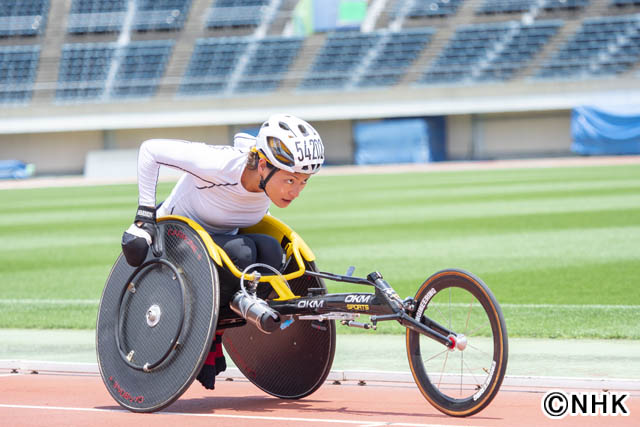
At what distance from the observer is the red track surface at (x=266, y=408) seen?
16.0ft

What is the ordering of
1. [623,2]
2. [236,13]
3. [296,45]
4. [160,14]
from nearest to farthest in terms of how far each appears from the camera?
1. [623,2]
2. [296,45]
3. [236,13]
4. [160,14]

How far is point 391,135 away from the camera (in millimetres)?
50000

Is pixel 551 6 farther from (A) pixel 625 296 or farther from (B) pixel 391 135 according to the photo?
(A) pixel 625 296

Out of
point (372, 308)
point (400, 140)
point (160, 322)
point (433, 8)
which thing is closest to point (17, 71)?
point (400, 140)

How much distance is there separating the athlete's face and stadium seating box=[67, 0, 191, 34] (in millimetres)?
51959

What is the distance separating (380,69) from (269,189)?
46301 millimetres

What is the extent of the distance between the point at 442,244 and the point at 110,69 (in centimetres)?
4046

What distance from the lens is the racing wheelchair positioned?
4891 mm

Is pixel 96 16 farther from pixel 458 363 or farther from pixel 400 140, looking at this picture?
pixel 458 363

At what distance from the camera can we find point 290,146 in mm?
5188

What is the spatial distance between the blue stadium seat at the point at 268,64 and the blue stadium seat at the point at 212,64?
948 millimetres

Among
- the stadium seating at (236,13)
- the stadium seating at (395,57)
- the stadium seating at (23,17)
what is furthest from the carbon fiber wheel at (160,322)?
the stadium seating at (23,17)

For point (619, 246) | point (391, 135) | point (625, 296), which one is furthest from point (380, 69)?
point (625, 296)

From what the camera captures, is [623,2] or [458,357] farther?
[623,2]
